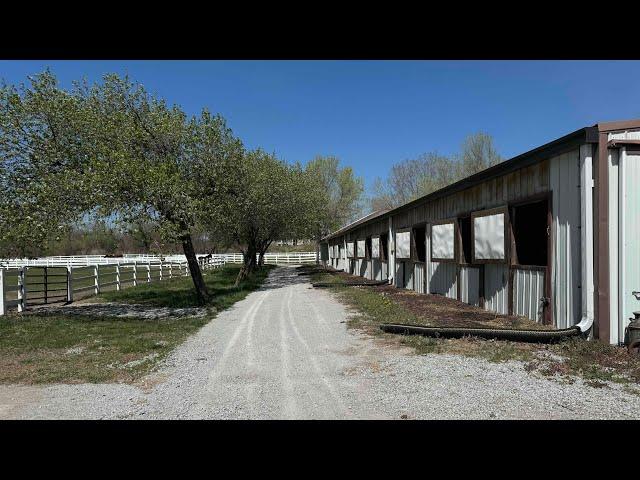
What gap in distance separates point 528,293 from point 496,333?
74.6 inches

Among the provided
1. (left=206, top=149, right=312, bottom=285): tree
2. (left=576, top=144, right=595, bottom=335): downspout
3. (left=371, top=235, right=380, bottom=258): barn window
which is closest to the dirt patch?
(left=576, top=144, right=595, bottom=335): downspout

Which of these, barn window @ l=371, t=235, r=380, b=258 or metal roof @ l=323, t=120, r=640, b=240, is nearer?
metal roof @ l=323, t=120, r=640, b=240

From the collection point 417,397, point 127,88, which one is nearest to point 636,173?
point 417,397

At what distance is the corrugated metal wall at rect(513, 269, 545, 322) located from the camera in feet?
25.3

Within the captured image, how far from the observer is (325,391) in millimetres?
4609

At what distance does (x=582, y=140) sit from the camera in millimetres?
6273

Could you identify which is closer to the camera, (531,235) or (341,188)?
(531,235)

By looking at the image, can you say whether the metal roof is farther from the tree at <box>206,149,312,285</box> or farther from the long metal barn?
the tree at <box>206,149,312,285</box>

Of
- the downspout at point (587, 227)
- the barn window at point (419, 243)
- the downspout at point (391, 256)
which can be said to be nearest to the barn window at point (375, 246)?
the downspout at point (391, 256)

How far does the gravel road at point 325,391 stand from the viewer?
3945 millimetres

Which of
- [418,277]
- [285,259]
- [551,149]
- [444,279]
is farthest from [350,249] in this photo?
[285,259]

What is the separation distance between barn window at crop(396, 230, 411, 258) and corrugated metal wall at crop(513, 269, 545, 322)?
744 centimetres

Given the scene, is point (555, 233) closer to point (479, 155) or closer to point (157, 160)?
point (157, 160)

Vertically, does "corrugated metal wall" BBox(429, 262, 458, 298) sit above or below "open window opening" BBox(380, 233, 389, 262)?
below
